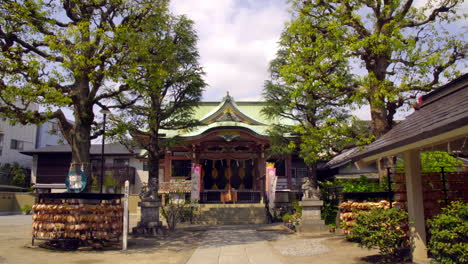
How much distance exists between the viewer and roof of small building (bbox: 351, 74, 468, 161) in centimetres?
585

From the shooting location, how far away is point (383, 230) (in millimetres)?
8039

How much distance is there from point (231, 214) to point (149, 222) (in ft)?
25.4

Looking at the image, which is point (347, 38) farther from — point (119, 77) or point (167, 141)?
point (167, 141)

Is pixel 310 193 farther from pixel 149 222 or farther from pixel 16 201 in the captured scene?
pixel 16 201

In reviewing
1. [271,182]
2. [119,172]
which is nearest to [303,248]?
[271,182]

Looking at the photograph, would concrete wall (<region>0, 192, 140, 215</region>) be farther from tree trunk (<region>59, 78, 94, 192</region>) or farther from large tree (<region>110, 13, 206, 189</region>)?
tree trunk (<region>59, 78, 94, 192</region>)

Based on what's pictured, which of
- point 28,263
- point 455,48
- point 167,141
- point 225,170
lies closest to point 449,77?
point 455,48

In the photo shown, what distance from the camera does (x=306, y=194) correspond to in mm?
16688

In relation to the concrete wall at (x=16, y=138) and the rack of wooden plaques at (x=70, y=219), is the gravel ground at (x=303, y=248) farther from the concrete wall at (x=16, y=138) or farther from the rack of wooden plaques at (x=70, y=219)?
the concrete wall at (x=16, y=138)

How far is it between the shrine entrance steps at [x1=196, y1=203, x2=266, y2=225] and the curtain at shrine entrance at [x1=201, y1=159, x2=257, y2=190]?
16.8ft

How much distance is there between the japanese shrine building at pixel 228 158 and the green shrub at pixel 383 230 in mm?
15778

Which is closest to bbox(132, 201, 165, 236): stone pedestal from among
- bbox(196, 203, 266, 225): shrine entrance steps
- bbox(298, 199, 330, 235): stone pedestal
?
bbox(196, 203, 266, 225): shrine entrance steps

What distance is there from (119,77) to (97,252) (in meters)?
5.81

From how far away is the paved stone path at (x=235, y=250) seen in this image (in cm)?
991
